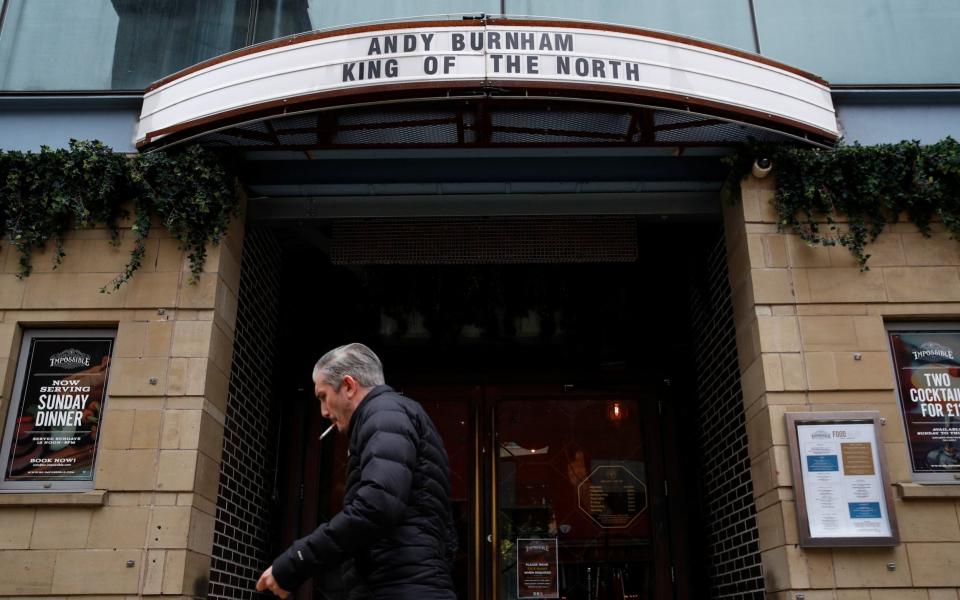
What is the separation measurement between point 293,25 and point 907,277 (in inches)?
191

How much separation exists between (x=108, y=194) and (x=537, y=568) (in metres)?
4.60

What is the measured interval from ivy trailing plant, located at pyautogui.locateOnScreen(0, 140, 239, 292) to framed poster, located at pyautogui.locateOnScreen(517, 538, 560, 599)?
3.72 meters

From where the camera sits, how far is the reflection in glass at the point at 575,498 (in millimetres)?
7180

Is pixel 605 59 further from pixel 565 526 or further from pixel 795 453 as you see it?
pixel 565 526

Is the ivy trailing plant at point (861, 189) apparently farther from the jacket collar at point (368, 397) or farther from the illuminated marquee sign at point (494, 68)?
the jacket collar at point (368, 397)

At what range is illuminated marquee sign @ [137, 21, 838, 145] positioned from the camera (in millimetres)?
4996

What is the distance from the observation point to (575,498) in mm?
7441

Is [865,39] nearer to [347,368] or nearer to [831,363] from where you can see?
[831,363]

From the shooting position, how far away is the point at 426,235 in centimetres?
657

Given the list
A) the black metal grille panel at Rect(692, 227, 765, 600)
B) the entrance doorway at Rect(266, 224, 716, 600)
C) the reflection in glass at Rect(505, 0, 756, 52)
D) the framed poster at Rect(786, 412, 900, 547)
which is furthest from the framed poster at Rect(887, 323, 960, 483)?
the reflection in glass at Rect(505, 0, 756, 52)

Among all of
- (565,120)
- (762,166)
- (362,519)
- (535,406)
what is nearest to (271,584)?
(362,519)

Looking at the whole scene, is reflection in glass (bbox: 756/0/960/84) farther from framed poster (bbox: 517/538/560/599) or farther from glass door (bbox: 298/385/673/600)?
framed poster (bbox: 517/538/560/599)

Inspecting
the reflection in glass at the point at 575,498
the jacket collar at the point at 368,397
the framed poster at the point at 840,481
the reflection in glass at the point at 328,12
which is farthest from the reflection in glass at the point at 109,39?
the framed poster at the point at 840,481

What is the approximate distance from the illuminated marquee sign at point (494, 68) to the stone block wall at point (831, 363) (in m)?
0.84
